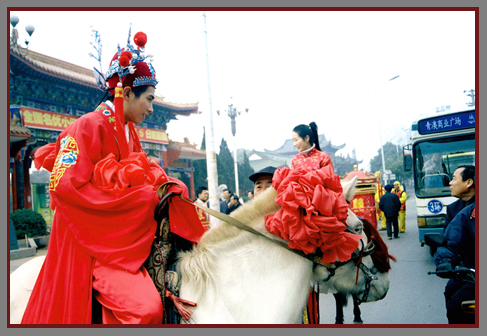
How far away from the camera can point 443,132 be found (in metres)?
7.66

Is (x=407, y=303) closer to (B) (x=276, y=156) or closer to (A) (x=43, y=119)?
(A) (x=43, y=119)

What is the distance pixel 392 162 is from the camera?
50.9 meters

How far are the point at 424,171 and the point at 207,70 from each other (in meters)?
6.05

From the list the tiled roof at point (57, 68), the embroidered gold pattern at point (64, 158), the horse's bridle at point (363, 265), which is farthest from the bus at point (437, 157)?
the tiled roof at point (57, 68)

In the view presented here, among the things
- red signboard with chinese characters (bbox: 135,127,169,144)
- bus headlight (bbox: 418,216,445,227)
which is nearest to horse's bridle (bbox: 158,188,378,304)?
bus headlight (bbox: 418,216,445,227)

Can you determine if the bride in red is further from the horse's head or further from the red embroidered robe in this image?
the red embroidered robe

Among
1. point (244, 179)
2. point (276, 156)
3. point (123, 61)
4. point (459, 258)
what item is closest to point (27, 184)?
point (123, 61)

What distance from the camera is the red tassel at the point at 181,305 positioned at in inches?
69.8

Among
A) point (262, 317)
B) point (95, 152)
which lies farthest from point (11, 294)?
point (262, 317)

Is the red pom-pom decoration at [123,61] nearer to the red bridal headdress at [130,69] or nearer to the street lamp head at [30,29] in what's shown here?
the red bridal headdress at [130,69]

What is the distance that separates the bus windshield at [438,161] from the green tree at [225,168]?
22215 millimetres

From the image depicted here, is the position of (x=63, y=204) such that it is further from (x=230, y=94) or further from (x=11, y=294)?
(x=230, y=94)

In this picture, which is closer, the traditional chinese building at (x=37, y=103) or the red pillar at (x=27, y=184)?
the traditional chinese building at (x=37, y=103)

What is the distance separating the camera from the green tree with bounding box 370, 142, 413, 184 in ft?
154
